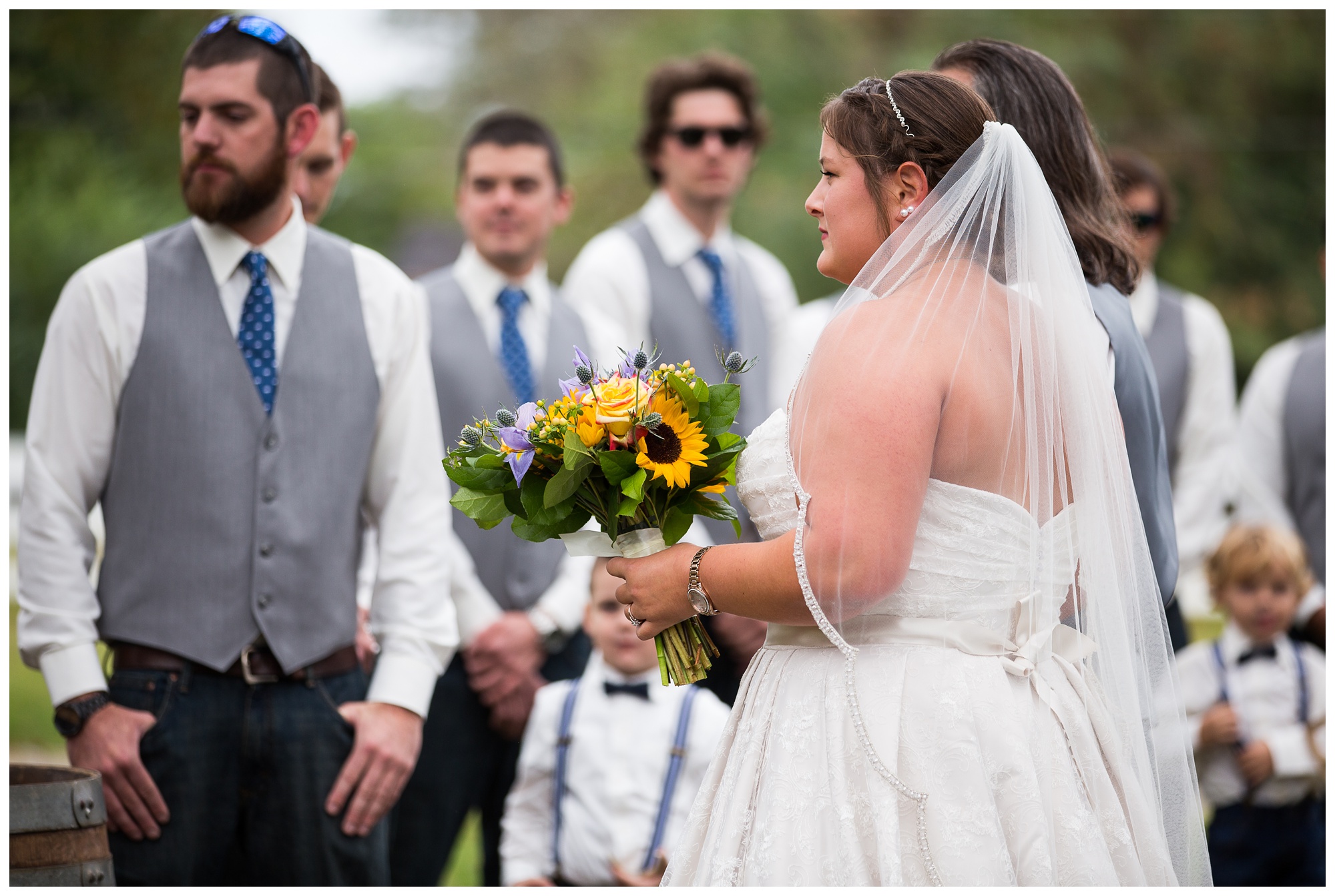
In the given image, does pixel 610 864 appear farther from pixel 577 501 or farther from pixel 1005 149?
pixel 1005 149

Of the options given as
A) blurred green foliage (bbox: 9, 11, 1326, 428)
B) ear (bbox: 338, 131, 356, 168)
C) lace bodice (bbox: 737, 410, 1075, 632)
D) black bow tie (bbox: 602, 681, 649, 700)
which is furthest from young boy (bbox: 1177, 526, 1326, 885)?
blurred green foliage (bbox: 9, 11, 1326, 428)

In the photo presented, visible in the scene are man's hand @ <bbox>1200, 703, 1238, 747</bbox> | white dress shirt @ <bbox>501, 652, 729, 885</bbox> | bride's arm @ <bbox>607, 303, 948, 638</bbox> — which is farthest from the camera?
man's hand @ <bbox>1200, 703, 1238, 747</bbox>

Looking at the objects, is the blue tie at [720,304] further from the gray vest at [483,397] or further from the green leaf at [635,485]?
the green leaf at [635,485]

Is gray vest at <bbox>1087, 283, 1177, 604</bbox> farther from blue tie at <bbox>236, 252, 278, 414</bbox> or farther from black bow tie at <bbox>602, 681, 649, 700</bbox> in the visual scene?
blue tie at <bbox>236, 252, 278, 414</bbox>

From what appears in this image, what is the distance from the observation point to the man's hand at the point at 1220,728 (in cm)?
514

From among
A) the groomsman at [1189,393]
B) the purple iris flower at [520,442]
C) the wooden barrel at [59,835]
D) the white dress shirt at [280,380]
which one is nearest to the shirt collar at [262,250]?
the white dress shirt at [280,380]

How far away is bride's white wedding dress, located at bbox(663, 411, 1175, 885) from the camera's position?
2381mm

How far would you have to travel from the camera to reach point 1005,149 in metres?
2.51

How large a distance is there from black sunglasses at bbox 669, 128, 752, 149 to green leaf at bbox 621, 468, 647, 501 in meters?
3.21

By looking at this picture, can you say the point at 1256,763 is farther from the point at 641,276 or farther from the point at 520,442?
the point at 520,442

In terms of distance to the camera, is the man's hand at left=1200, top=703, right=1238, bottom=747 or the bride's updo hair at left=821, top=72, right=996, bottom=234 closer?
the bride's updo hair at left=821, top=72, right=996, bottom=234

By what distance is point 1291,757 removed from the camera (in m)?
5.03

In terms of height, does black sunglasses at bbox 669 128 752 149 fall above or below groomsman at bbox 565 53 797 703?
above

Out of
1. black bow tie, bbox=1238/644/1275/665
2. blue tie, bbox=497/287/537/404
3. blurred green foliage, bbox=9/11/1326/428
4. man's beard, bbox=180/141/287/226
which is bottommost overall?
black bow tie, bbox=1238/644/1275/665
